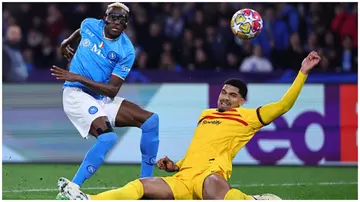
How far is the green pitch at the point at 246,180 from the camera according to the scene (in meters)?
9.36

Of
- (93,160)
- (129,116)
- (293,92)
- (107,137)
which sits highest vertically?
(293,92)

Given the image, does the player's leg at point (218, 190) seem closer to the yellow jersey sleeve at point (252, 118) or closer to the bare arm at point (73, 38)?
the yellow jersey sleeve at point (252, 118)

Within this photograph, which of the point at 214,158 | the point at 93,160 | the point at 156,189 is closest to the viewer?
the point at 156,189

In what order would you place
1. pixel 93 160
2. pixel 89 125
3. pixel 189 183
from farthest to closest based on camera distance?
pixel 89 125 → pixel 93 160 → pixel 189 183

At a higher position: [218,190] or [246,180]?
[218,190]

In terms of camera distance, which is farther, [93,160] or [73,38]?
[73,38]

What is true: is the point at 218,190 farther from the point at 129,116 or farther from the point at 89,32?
the point at 89,32

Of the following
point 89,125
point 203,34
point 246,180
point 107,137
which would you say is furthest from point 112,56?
point 203,34

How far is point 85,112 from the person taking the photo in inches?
339

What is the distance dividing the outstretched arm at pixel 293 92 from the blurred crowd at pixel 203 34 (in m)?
6.77

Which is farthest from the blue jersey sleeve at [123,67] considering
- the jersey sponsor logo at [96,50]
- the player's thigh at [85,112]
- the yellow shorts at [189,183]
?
the yellow shorts at [189,183]

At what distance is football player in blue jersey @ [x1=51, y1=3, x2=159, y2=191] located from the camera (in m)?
8.52

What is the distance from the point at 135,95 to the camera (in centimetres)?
1260

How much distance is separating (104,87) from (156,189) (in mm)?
1494
